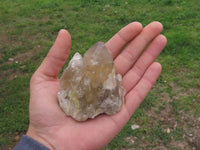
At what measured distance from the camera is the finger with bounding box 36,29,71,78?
255cm

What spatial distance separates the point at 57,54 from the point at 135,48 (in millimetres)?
1029

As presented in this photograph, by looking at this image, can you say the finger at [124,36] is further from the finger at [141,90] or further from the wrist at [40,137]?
the wrist at [40,137]

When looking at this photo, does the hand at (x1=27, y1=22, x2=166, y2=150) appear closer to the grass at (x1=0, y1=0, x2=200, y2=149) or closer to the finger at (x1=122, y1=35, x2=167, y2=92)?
the finger at (x1=122, y1=35, x2=167, y2=92)

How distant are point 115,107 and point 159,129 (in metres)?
1.29

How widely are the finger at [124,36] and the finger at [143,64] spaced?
10.8 inches

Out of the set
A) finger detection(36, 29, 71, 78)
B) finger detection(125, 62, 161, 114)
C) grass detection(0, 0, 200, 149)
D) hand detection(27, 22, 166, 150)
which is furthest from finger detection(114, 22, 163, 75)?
grass detection(0, 0, 200, 149)

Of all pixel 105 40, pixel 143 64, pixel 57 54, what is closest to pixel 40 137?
pixel 57 54

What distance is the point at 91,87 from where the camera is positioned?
2.42 metres

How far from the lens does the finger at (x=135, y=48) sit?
2867 millimetres

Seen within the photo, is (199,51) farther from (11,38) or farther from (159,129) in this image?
(11,38)

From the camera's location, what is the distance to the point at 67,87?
8.32 feet

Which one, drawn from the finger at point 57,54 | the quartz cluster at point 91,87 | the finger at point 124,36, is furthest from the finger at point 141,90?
the finger at point 57,54

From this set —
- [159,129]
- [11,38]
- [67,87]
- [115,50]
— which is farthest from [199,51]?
[11,38]

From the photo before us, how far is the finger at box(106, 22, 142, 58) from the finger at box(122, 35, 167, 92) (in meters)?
0.28
